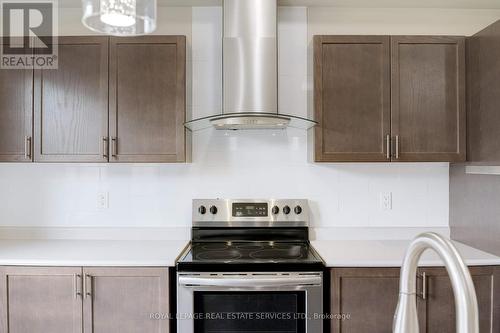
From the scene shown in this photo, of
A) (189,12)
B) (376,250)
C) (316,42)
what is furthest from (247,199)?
(189,12)

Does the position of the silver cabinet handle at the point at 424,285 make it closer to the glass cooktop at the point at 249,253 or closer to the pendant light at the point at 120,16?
the glass cooktop at the point at 249,253

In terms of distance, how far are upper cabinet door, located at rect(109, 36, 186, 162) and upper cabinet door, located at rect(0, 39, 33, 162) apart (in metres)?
0.49

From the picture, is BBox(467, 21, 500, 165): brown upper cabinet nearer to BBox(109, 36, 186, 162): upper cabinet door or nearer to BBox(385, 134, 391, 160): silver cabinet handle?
BBox(385, 134, 391, 160): silver cabinet handle

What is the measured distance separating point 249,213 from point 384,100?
1.07m

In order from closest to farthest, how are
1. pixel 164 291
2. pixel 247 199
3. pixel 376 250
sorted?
pixel 164 291, pixel 376 250, pixel 247 199

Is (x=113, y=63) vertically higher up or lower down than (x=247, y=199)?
higher up

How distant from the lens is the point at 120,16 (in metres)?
0.99

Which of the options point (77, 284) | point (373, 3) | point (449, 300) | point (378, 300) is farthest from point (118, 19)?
point (449, 300)

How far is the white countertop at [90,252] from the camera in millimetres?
1749

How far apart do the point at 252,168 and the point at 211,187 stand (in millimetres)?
302

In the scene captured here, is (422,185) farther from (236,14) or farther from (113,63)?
(113,63)

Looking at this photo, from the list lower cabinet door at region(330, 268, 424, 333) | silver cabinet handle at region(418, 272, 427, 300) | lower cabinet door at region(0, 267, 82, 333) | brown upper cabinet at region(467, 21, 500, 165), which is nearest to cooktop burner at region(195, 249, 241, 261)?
lower cabinet door at region(330, 268, 424, 333)

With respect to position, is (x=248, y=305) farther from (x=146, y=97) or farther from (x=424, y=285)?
(x=146, y=97)

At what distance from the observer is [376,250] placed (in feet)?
6.48
